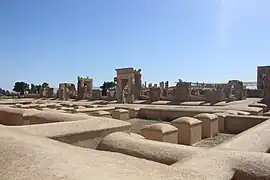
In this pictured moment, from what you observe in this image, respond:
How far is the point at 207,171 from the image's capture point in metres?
2.95

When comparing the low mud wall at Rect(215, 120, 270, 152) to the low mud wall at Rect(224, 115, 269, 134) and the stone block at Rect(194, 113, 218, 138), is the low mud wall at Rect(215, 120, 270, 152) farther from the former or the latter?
the low mud wall at Rect(224, 115, 269, 134)

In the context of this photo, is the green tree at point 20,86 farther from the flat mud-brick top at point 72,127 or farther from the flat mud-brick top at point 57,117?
the flat mud-brick top at point 72,127

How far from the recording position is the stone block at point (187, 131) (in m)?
8.08

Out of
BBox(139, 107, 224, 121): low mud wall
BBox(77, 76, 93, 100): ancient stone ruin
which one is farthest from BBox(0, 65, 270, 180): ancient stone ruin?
BBox(77, 76, 93, 100): ancient stone ruin

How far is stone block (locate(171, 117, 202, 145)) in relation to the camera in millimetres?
8078

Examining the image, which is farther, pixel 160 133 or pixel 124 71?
pixel 124 71

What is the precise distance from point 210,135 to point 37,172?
773 centimetres

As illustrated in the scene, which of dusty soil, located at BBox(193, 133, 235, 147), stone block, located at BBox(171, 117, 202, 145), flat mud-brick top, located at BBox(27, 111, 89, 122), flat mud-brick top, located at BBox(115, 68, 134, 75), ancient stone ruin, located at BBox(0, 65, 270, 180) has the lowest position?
dusty soil, located at BBox(193, 133, 235, 147)

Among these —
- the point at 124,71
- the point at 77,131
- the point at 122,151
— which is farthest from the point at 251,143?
the point at 124,71

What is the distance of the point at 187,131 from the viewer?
26.5 feet

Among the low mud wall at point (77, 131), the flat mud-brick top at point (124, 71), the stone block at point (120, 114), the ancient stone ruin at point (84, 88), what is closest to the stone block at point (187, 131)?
the low mud wall at point (77, 131)

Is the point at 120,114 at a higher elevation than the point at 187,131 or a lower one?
higher

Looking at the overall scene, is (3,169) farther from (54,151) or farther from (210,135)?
(210,135)

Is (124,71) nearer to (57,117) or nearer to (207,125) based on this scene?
(207,125)
